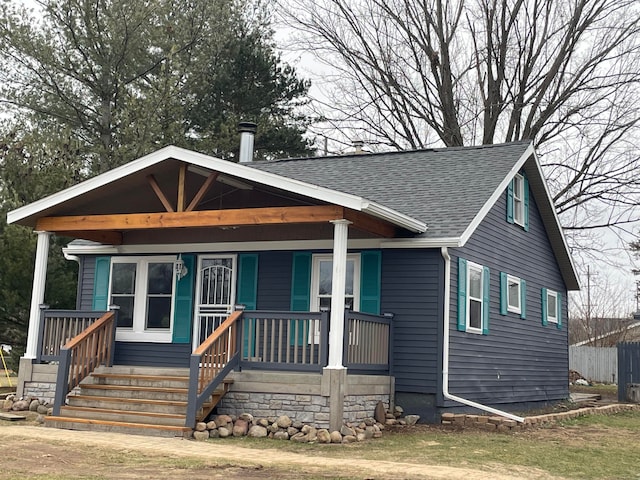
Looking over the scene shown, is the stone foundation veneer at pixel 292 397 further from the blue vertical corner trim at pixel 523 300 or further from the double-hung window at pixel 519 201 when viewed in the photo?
the double-hung window at pixel 519 201

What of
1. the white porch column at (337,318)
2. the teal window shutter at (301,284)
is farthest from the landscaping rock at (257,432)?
the teal window shutter at (301,284)

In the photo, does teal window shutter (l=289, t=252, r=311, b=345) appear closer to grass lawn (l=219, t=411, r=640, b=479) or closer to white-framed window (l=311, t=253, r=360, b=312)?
white-framed window (l=311, t=253, r=360, b=312)

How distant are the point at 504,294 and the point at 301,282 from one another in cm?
404

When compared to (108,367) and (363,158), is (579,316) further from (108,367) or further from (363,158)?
(108,367)

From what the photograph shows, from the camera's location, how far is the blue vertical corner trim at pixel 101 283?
15.5m

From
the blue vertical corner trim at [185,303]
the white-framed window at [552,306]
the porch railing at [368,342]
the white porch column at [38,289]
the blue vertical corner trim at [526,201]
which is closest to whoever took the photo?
the porch railing at [368,342]

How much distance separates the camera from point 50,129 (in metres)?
26.7

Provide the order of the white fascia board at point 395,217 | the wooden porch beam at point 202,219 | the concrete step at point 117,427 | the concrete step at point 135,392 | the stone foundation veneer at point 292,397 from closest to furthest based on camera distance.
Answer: the concrete step at point 117,427, the stone foundation veneer at point 292,397, the white fascia board at point 395,217, the wooden porch beam at point 202,219, the concrete step at point 135,392

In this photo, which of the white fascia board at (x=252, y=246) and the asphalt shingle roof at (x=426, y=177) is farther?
the asphalt shingle roof at (x=426, y=177)

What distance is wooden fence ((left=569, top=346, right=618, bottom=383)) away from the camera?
3124 centimetres

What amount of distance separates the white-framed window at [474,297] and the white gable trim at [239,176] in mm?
1598

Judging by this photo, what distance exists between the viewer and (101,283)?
51.0 feet

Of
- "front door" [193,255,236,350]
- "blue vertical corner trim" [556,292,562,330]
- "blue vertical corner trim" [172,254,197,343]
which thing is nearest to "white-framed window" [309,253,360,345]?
"front door" [193,255,236,350]

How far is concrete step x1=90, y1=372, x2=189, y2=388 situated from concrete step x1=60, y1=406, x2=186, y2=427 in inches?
38.0
